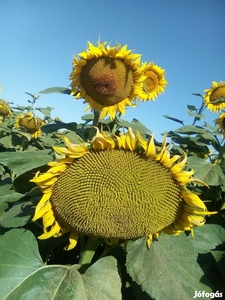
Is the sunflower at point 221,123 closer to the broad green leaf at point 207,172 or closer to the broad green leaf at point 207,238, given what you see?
the broad green leaf at point 207,172

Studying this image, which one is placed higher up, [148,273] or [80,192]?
[80,192]

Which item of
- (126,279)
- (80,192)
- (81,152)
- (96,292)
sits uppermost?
(81,152)

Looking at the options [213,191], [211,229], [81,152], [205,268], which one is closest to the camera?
[81,152]

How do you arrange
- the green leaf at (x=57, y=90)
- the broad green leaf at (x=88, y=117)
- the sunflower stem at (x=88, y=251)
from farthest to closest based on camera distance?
1. the broad green leaf at (x=88, y=117)
2. the green leaf at (x=57, y=90)
3. the sunflower stem at (x=88, y=251)

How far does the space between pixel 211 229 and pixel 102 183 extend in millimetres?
776

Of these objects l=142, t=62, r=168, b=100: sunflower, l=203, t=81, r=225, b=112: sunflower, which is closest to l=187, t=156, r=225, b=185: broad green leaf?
l=142, t=62, r=168, b=100: sunflower

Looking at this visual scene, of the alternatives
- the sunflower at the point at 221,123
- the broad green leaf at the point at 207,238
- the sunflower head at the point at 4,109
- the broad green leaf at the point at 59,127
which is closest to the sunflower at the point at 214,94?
the sunflower at the point at 221,123

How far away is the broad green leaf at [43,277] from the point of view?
4.60ft

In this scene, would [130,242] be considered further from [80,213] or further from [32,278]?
[32,278]

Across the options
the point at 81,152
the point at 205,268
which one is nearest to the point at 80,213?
the point at 81,152

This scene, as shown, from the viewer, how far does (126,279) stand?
67.9 inches

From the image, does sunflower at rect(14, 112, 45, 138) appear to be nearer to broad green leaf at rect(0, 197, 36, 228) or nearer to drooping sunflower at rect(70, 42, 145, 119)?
drooping sunflower at rect(70, 42, 145, 119)

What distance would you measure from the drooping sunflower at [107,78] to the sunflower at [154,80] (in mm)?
1631

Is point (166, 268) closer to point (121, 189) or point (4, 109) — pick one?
point (121, 189)
